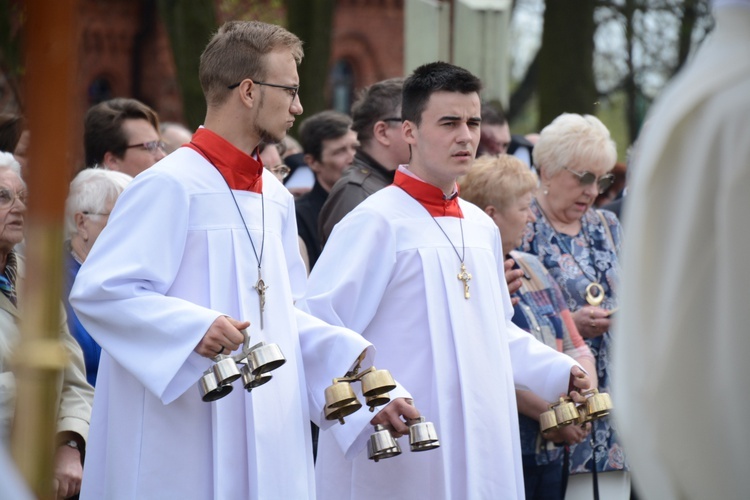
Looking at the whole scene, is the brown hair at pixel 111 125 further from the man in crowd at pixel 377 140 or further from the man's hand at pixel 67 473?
the man's hand at pixel 67 473

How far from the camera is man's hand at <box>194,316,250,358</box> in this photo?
13.2ft

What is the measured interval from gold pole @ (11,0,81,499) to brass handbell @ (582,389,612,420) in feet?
12.3

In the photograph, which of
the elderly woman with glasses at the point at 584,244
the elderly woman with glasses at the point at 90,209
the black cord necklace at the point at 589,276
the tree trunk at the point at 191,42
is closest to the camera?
the elderly woman with glasses at the point at 90,209

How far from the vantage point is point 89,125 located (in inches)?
272

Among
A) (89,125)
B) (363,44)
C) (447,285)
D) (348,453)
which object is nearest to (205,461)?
(348,453)

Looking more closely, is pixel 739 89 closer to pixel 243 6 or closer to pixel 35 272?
pixel 35 272

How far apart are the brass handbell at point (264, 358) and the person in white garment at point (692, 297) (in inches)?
71.0

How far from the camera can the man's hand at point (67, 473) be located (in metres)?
4.88

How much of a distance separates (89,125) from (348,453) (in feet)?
9.87

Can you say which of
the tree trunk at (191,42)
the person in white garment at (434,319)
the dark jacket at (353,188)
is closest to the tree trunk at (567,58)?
the tree trunk at (191,42)

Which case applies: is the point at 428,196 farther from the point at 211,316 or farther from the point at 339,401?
the point at 211,316

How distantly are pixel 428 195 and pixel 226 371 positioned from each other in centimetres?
167

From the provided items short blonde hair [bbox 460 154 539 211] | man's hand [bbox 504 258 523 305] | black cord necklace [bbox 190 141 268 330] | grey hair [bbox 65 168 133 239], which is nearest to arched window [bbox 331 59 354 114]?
short blonde hair [bbox 460 154 539 211]

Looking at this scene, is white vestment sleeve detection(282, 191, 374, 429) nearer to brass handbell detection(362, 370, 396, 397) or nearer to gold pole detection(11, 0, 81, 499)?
brass handbell detection(362, 370, 396, 397)
